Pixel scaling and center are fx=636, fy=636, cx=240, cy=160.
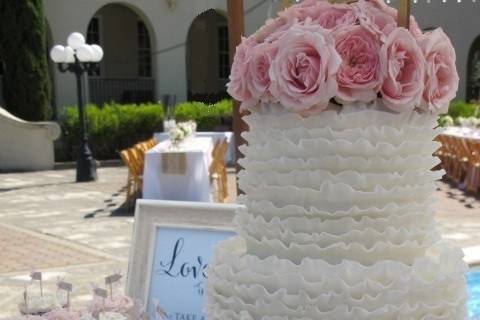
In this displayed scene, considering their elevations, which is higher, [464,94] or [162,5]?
[162,5]

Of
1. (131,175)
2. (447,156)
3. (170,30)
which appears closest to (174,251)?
(131,175)

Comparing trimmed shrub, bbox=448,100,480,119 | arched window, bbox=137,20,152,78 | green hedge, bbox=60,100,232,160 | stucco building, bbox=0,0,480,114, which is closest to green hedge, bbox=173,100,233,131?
green hedge, bbox=60,100,232,160

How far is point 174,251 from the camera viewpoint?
3.00 meters

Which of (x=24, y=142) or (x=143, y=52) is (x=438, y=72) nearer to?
(x=24, y=142)

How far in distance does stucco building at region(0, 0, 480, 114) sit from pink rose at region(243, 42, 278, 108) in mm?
18327

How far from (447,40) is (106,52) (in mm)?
22579

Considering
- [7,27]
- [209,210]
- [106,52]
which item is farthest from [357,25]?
[106,52]

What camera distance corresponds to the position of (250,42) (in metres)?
1.51

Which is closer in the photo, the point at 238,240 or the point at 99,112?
the point at 238,240

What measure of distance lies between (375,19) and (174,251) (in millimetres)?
1850

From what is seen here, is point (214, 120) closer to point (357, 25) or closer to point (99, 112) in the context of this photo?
point (99, 112)

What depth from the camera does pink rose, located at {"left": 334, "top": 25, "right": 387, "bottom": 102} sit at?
1359 mm

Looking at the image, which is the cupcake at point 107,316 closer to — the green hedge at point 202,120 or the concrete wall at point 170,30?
the green hedge at point 202,120

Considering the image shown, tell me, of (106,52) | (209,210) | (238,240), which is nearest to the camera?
(238,240)
